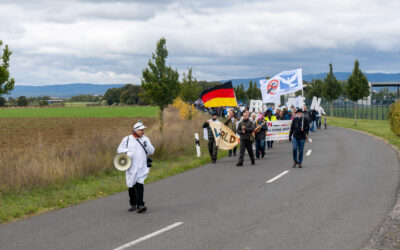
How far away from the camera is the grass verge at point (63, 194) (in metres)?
8.91

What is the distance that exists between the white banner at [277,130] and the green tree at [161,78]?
11524mm

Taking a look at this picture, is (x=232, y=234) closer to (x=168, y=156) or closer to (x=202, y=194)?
(x=202, y=194)

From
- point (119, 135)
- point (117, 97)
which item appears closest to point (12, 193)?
point (119, 135)

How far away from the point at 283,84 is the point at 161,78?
9.60 m

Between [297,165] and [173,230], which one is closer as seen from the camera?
[173,230]

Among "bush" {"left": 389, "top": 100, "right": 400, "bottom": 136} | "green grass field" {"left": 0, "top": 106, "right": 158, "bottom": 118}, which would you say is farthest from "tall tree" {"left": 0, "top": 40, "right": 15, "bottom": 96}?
"green grass field" {"left": 0, "top": 106, "right": 158, "bottom": 118}

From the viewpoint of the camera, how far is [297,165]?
14.9 meters

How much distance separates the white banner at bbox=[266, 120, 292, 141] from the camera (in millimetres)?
22219

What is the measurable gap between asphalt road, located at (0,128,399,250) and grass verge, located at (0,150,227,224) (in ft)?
1.51

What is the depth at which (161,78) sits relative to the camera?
32.6m

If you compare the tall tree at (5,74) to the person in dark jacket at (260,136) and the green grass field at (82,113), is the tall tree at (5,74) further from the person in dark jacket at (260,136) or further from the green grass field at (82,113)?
the green grass field at (82,113)

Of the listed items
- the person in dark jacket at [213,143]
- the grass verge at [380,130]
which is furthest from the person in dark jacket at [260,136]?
the grass verge at [380,130]

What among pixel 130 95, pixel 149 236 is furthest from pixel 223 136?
pixel 130 95

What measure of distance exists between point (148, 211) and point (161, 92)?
2379 centimetres
